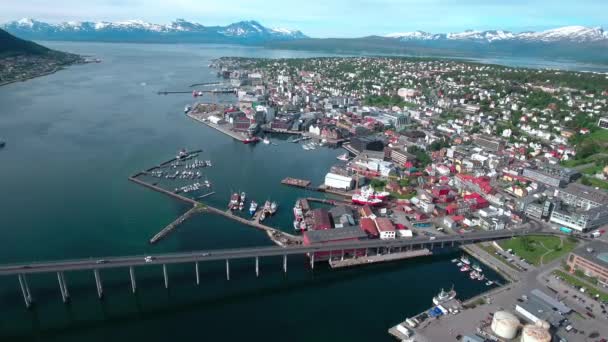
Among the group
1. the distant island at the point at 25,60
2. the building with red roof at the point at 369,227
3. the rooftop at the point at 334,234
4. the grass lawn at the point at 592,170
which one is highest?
the distant island at the point at 25,60

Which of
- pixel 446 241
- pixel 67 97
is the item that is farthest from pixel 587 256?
pixel 67 97

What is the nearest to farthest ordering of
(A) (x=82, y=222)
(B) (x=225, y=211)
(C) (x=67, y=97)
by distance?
(A) (x=82, y=222), (B) (x=225, y=211), (C) (x=67, y=97)

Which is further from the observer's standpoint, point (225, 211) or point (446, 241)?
point (225, 211)

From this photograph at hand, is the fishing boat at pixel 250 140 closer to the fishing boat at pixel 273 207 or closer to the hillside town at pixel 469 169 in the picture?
the hillside town at pixel 469 169

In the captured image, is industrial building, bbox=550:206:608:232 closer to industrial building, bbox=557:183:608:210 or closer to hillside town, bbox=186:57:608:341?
hillside town, bbox=186:57:608:341

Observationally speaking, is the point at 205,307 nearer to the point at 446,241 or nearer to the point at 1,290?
the point at 1,290

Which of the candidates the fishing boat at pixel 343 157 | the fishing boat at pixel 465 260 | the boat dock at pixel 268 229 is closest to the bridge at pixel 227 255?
the fishing boat at pixel 465 260

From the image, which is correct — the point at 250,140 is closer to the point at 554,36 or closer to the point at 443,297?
the point at 443,297
